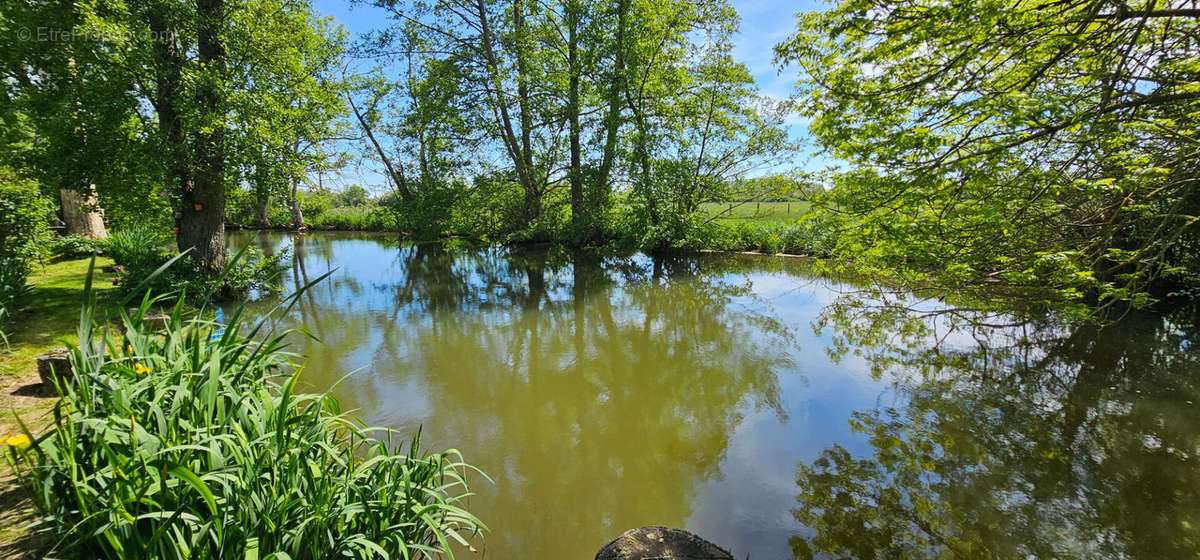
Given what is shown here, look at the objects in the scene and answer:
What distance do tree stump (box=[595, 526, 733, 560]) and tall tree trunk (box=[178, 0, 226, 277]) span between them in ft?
26.3

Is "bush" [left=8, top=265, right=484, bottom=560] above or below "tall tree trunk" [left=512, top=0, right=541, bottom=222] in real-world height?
below

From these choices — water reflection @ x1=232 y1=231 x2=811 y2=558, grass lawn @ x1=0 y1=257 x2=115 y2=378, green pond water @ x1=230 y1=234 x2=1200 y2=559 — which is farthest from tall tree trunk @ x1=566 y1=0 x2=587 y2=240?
grass lawn @ x1=0 y1=257 x2=115 y2=378

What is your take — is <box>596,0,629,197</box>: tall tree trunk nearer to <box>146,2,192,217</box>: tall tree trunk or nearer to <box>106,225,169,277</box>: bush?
<box>146,2,192,217</box>: tall tree trunk

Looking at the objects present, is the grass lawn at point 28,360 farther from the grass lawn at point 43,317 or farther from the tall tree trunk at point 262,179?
the tall tree trunk at point 262,179

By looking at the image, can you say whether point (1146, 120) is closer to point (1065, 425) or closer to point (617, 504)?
point (1065, 425)

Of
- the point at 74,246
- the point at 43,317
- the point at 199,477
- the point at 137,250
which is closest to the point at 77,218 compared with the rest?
the point at 74,246

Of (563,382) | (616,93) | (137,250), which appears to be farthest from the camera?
(616,93)

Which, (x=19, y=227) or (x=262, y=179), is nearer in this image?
(x=19, y=227)

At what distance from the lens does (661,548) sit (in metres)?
2.01

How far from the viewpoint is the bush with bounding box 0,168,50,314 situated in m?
6.04

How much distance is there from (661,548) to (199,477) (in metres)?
1.77

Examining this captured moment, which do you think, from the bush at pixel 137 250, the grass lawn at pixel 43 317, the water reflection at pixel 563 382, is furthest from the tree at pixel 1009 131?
the bush at pixel 137 250

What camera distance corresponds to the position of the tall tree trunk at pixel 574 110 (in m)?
13.9

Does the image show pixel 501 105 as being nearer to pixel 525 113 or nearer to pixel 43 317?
pixel 525 113
